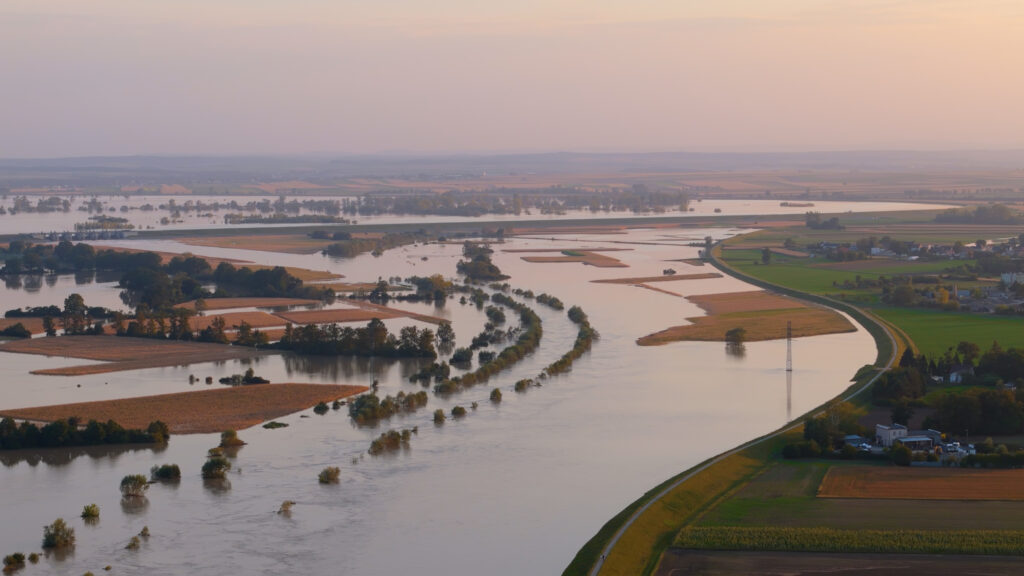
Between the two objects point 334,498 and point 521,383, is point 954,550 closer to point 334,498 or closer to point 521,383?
point 334,498

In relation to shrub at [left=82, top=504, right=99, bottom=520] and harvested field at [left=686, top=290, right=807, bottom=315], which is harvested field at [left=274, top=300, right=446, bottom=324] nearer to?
harvested field at [left=686, top=290, right=807, bottom=315]

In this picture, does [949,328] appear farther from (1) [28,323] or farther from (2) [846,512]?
(1) [28,323]

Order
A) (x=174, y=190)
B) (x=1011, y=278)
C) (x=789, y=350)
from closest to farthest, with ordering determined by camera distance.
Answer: (x=789, y=350), (x=1011, y=278), (x=174, y=190)

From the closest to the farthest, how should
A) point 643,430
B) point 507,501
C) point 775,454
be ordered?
1. point 507,501
2. point 775,454
3. point 643,430

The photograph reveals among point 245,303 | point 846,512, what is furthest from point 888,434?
point 245,303

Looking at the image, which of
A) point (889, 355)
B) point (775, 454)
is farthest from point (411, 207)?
point (775, 454)

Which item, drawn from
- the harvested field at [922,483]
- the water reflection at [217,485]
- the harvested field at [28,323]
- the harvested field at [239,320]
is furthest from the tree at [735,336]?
the harvested field at [28,323]

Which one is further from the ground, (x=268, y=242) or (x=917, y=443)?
(x=268, y=242)
